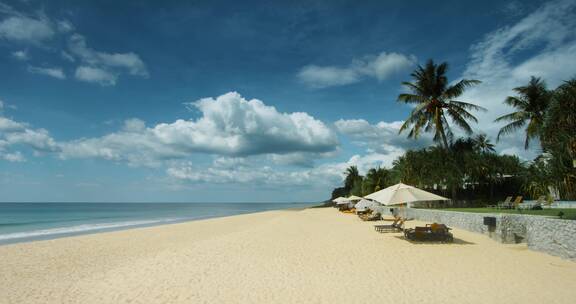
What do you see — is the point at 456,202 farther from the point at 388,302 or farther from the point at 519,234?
the point at 388,302

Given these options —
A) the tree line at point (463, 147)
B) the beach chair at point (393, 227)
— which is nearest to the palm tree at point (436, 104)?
the tree line at point (463, 147)

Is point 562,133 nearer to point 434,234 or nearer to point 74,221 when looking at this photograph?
point 434,234

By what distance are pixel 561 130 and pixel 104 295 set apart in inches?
490

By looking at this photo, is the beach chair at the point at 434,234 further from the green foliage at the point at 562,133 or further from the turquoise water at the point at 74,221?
the turquoise water at the point at 74,221

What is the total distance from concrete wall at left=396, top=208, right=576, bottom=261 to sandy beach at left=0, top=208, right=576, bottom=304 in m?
0.34

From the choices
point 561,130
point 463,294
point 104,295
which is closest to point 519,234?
point 561,130

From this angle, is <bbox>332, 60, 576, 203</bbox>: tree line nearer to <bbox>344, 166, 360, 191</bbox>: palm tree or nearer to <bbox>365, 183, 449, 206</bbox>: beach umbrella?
<bbox>365, 183, 449, 206</bbox>: beach umbrella

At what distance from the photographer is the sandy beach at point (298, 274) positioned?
20.0ft

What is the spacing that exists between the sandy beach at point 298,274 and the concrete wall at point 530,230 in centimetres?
34

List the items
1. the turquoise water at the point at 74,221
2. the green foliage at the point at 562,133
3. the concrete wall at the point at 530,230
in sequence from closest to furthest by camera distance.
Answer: the concrete wall at the point at 530,230 < the green foliage at the point at 562,133 < the turquoise water at the point at 74,221

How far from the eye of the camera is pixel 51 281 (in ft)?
25.7

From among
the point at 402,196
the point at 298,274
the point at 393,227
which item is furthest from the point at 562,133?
the point at 298,274

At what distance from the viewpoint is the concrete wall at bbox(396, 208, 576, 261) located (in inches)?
328

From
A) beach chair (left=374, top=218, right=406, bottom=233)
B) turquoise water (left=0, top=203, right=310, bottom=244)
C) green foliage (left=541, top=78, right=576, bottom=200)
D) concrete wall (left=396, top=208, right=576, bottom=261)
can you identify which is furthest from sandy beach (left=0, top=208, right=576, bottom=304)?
turquoise water (left=0, top=203, right=310, bottom=244)
